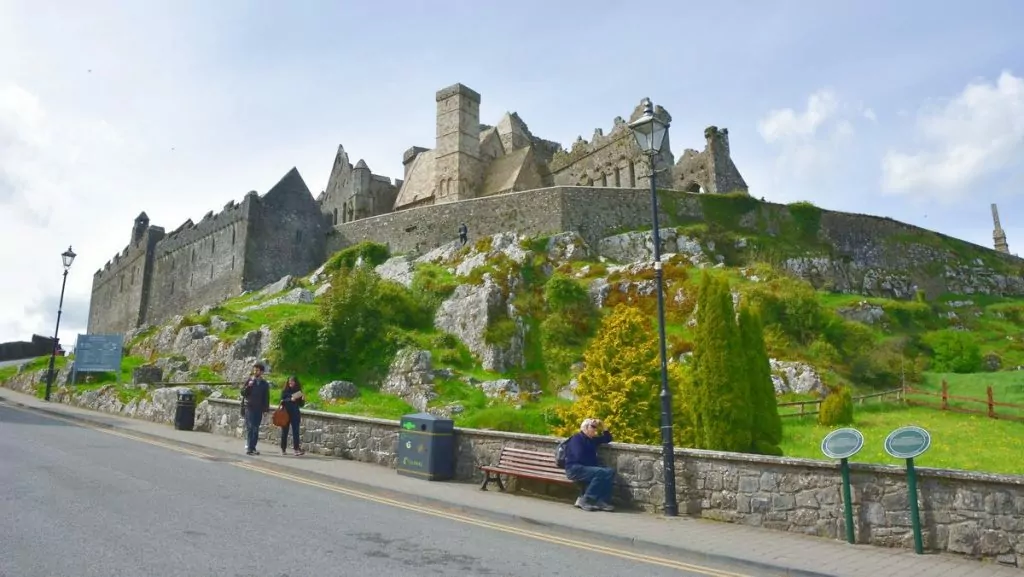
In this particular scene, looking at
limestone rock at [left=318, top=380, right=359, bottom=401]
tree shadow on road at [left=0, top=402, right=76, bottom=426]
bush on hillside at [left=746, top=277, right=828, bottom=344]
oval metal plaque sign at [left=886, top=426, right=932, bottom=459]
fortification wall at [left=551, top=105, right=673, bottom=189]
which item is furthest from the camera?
fortification wall at [left=551, top=105, right=673, bottom=189]

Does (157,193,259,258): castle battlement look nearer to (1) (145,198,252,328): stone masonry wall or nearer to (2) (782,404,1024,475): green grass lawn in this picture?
(1) (145,198,252,328): stone masonry wall

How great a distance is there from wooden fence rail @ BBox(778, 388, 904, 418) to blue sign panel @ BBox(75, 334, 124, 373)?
2544 cm

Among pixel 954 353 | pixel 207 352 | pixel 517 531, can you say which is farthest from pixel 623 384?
pixel 954 353

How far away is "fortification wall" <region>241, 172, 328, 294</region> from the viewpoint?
136 ft

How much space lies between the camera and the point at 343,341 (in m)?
28.8

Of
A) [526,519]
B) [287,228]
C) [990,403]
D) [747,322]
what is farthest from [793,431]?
[287,228]

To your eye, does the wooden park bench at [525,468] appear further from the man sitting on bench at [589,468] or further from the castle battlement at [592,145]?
the castle battlement at [592,145]

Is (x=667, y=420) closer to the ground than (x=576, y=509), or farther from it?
farther from it

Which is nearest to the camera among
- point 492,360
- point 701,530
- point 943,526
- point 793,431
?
point 943,526

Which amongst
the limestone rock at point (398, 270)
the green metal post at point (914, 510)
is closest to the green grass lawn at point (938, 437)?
the green metal post at point (914, 510)

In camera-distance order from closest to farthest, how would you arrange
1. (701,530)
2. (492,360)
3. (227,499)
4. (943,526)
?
(943,526), (701,530), (227,499), (492,360)

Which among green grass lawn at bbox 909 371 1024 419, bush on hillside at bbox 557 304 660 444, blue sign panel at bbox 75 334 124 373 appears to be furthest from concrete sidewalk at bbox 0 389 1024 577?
green grass lawn at bbox 909 371 1024 419

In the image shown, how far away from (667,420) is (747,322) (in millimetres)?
9521

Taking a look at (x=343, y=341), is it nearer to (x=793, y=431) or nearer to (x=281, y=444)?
(x=281, y=444)
